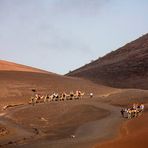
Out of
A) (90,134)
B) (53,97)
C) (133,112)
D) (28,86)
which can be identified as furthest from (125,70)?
(90,134)

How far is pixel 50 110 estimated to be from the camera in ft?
126

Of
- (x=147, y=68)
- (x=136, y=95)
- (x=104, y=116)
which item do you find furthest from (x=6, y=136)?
Result: (x=147, y=68)

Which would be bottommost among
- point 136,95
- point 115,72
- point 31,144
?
point 31,144

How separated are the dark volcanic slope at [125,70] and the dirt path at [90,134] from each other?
3372cm

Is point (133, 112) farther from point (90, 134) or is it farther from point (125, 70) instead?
point (125, 70)

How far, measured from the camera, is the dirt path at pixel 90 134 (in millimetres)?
23472

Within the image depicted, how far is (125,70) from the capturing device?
7762cm

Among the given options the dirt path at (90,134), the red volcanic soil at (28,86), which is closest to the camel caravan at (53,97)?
the red volcanic soil at (28,86)

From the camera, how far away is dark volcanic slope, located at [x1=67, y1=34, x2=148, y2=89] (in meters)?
71.8

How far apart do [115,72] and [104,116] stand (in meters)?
41.6

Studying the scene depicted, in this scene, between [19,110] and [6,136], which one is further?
[19,110]

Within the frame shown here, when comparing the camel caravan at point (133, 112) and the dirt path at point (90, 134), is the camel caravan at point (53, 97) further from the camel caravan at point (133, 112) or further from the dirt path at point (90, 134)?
the camel caravan at point (133, 112)

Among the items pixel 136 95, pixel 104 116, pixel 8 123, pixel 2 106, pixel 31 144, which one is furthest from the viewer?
pixel 136 95

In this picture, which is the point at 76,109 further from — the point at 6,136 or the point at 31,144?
the point at 31,144
